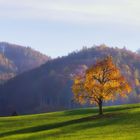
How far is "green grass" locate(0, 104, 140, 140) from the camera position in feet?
208

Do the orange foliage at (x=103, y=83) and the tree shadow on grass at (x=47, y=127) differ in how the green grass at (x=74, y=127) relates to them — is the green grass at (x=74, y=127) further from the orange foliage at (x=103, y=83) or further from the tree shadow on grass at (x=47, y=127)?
the orange foliage at (x=103, y=83)

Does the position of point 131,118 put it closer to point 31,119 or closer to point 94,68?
point 94,68

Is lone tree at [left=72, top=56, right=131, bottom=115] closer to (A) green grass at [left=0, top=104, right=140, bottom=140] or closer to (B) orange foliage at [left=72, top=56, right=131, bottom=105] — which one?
(B) orange foliage at [left=72, top=56, right=131, bottom=105]

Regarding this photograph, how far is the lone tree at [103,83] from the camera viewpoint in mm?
88000

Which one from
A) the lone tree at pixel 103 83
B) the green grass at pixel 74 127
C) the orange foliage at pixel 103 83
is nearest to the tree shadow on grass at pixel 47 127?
the green grass at pixel 74 127

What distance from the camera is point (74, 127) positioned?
73938mm

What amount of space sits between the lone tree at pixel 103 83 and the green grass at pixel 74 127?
4.16m

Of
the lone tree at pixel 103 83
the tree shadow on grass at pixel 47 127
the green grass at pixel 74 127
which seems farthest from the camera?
the lone tree at pixel 103 83

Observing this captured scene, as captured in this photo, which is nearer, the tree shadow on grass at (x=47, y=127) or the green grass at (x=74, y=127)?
the green grass at (x=74, y=127)

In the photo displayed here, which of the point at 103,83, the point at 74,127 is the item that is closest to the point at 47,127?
the point at 74,127

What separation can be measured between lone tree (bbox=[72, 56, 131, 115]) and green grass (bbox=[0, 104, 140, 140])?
416cm

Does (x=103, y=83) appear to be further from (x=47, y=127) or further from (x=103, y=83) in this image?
(x=47, y=127)

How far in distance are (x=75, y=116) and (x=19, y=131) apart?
16.5 metres

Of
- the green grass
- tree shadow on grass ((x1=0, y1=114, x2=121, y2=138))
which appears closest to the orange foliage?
the green grass
